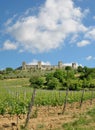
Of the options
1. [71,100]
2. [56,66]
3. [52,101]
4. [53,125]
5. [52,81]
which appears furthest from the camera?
[56,66]

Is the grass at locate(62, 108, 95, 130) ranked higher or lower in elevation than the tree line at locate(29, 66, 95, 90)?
lower

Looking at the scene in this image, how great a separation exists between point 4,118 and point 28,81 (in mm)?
80081

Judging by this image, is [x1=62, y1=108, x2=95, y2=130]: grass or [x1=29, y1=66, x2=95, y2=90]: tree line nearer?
[x1=62, y1=108, x2=95, y2=130]: grass

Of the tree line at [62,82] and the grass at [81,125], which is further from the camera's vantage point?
the tree line at [62,82]

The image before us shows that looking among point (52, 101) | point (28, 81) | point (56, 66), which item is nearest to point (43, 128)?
point (52, 101)

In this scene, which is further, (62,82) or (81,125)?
(62,82)

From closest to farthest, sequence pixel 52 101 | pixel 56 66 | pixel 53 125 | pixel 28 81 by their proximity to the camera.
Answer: pixel 53 125
pixel 52 101
pixel 28 81
pixel 56 66

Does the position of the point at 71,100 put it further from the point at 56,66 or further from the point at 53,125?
the point at 56,66

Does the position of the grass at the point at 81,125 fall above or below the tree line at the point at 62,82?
below

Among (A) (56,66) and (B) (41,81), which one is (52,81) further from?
Result: (A) (56,66)

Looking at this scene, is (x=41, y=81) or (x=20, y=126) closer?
(x=20, y=126)

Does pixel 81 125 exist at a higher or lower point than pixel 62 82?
lower

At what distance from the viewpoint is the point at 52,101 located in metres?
30.9

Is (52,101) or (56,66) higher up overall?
(56,66)
